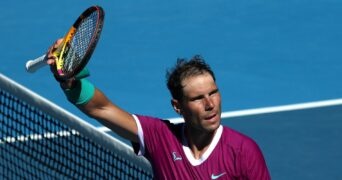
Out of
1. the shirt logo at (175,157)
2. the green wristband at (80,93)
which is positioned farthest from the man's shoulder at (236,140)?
the green wristband at (80,93)

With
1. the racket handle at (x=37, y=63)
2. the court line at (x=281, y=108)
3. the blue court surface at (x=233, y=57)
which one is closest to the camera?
the racket handle at (x=37, y=63)

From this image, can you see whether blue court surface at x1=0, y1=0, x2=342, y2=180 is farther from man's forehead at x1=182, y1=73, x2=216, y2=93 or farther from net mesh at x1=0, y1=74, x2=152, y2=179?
man's forehead at x1=182, y1=73, x2=216, y2=93

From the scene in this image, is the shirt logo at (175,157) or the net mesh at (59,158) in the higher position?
the shirt logo at (175,157)

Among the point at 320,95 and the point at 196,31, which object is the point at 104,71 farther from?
the point at 320,95

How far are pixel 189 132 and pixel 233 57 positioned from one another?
635cm

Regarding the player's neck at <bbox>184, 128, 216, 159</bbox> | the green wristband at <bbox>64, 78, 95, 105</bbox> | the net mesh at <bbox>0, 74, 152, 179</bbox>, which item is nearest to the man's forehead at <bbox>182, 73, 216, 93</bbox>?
the player's neck at <bbox>184, 128, 216, 159</bbox>

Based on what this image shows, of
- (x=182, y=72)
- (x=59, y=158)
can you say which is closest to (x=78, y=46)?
(x=182, y=72)

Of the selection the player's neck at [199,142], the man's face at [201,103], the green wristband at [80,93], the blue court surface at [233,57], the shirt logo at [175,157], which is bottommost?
the blue court surface at [233,57]

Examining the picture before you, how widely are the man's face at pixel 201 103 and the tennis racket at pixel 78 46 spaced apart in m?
0.48

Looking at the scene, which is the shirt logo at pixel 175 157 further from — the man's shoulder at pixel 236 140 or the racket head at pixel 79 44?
the racket head at pixel 79 44

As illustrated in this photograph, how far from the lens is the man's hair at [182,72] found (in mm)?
4664

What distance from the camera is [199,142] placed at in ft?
15.5

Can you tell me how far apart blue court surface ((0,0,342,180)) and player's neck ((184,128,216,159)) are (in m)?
3.78

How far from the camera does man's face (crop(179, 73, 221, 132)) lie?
455 cm
